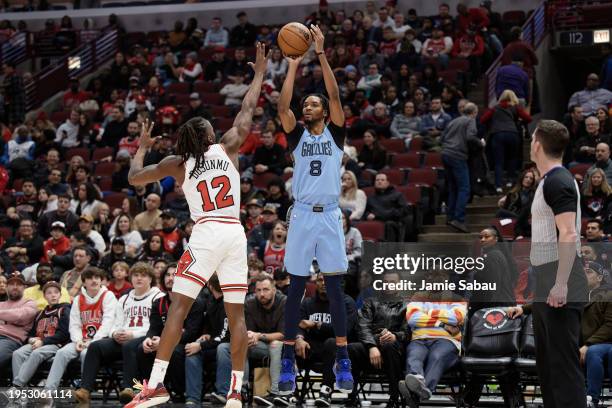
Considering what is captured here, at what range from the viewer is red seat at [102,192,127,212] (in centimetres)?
1571

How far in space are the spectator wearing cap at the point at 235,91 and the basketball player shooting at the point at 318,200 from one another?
10011 mm

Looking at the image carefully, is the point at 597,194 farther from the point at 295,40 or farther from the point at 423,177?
the point at 295,40

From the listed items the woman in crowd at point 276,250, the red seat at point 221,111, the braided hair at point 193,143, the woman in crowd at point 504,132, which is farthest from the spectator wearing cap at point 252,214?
the braided hair at point 193,143

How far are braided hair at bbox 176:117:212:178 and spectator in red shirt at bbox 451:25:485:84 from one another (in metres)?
10.5

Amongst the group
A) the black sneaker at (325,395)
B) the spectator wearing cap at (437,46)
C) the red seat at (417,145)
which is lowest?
the black sneaker at (325,395)

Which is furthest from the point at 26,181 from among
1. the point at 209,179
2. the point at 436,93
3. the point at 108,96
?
the point at 209,179

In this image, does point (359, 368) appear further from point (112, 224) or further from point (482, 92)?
point (482, 92)

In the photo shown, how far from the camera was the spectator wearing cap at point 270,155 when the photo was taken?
15326 millimetres

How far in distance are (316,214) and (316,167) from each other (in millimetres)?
393

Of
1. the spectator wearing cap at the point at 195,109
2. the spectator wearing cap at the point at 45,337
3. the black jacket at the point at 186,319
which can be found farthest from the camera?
the spectator wearing cap at the point at 195,109

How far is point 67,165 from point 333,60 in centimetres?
501

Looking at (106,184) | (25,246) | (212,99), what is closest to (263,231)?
(25,246)

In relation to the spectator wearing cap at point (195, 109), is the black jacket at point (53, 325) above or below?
below

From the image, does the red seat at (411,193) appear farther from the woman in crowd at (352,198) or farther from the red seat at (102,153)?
the red seat at (102,153)
